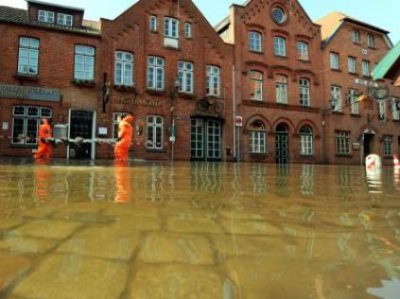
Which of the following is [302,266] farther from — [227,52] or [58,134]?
[227,52]

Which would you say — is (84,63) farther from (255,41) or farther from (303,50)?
(303,50)

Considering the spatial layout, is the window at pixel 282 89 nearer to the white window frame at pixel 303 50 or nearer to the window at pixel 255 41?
the white window frame at pixel 303 50

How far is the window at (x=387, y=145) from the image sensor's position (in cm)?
3231

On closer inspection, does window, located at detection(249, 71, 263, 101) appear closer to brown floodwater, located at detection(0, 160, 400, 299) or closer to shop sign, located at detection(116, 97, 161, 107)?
shop sign, located at detection(116, 97, 161, 107)

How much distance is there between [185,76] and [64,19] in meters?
7.60

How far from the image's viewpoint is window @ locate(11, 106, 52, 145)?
66.0 feet

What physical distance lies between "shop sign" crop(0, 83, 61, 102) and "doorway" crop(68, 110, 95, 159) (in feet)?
4.05

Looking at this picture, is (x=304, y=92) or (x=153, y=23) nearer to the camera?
(x=153, y=23)

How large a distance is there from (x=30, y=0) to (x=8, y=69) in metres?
4.18

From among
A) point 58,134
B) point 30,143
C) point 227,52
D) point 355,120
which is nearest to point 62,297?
point 58,134

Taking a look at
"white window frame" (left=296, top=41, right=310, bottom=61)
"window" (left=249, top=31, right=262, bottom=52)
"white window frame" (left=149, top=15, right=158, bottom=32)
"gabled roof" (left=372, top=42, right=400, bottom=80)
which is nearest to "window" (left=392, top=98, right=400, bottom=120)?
"white window frame" (left=296, top=41, right=310, bottom=61)

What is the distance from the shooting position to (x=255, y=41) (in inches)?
1070

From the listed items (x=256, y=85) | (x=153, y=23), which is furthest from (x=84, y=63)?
(x=256, y=85)

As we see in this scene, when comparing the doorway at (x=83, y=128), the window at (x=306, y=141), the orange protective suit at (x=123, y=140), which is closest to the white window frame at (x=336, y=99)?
the window at (x=306, y=141)
